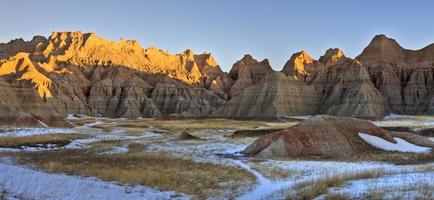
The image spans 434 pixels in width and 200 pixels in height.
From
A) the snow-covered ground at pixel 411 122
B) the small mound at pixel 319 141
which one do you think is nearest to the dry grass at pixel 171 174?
the small mound at pixel 319 141

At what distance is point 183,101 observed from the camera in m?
175

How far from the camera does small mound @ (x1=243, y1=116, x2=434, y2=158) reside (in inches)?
1214

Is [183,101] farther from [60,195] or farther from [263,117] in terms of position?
[60,195]

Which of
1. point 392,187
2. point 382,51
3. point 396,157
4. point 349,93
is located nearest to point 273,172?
point 392,187

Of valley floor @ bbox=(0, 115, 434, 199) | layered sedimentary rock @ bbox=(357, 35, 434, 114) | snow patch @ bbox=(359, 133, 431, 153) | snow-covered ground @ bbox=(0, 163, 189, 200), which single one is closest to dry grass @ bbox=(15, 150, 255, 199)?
valley floor @ bbox=(0, 115, 434, 199)

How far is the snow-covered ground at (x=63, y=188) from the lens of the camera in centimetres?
1302

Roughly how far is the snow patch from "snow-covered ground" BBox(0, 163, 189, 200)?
20.8 meters

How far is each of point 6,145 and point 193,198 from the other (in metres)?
23.3

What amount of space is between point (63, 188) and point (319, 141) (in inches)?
793

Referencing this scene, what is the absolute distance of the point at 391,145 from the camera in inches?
1318

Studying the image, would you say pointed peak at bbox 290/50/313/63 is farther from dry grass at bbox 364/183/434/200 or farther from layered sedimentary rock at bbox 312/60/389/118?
dry grass at bbox 364/183/434/200

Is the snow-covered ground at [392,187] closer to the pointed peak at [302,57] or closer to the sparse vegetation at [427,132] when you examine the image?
the sparse vegetation at [427,132]

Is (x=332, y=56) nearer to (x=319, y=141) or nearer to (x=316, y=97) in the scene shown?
(x=316, y=97)

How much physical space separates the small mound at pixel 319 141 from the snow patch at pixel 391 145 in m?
0.31
